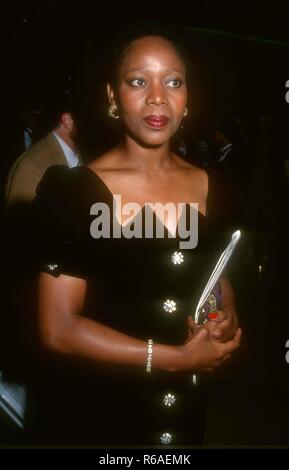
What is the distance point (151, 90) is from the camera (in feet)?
3.31

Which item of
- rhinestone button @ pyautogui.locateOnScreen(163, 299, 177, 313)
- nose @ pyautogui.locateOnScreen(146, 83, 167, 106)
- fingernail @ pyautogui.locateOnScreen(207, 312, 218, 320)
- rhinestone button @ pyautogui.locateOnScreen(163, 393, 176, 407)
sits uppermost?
nose @ pyautogui.locateOnScreen(146, 83, 167, 106)

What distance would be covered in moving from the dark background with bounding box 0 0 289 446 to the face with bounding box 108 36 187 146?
6.0 inches

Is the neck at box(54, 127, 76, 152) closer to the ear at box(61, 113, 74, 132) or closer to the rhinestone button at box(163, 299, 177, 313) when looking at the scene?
the ear at box(61, 113, 74, 132)

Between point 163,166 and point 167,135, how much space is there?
2.7 inches

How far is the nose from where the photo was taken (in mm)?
1005

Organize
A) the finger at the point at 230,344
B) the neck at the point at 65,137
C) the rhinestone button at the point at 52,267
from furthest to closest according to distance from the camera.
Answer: the neck at the point at 65,137 < the finger at the point at 230,344 < the rhinestone button at the point at 52,267

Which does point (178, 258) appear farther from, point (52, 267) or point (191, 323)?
point (52, 267)

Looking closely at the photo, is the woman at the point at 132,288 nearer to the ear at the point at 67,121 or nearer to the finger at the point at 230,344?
the finger at the point at 230,344

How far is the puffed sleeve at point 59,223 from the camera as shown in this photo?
3.14ft

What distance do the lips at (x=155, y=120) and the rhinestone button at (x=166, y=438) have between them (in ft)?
2.02

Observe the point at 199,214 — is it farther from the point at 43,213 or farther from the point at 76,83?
the point at 76,83

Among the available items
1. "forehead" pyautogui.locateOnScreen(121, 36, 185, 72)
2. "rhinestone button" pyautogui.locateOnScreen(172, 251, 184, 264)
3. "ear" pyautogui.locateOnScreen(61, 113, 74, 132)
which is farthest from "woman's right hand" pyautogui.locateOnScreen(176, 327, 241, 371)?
"ear" pyautogui.locateOnScreen(61, 113, 74, 132)

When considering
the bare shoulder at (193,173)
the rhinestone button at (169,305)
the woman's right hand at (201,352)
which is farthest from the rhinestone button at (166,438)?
the bare shoulder at (193,173)
